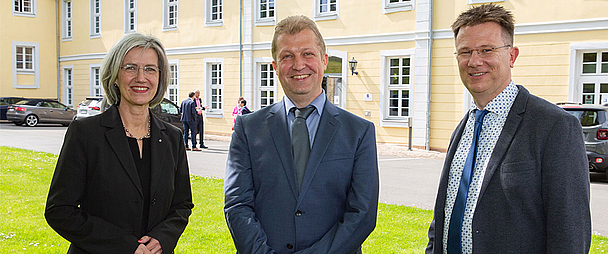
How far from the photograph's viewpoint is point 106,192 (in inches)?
104

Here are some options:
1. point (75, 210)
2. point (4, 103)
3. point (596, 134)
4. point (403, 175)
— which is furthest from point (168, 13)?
point (75, 210)

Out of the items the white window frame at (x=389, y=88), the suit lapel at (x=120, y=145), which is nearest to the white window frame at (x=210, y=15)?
the white window frame at (x=389, y=88)

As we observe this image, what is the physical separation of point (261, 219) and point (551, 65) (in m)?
13.8

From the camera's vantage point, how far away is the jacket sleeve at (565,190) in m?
2.15

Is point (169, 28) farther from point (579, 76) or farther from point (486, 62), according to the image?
point (486, 62)

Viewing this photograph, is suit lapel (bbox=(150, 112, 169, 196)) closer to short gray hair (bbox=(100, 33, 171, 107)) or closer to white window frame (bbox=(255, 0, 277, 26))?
short gray hair (bbox=(100, 33, 171, 107))

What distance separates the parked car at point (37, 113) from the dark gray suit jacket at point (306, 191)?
26080 millimetres

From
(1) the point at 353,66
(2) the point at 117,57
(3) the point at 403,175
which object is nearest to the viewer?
(2) the point at 117,57

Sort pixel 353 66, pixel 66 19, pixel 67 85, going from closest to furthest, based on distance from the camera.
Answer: pixel 353 66, pixel 66 19, pixel 67 85

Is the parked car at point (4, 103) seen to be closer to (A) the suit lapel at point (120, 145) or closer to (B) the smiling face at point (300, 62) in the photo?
(A) the suit lapel at point (120, 145)

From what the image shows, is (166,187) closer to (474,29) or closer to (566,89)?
(474,29)

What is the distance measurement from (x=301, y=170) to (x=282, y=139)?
186mm

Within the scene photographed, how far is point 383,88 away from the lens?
17578 mm

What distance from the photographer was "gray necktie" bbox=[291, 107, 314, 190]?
8.38ft
